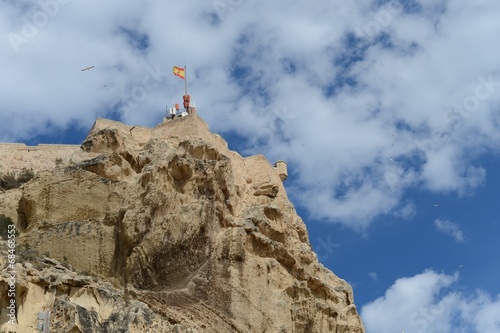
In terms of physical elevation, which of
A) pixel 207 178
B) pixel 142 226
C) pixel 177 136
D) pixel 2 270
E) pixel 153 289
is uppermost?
pixel 177 136

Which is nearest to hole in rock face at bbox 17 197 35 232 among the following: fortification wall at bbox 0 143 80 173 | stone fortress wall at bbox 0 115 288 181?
stone fortress wall at bbox 0 115 288 181

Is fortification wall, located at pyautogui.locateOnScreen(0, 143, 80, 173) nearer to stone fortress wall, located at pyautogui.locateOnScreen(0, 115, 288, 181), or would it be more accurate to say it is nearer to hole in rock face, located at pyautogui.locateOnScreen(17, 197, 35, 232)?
stone fortress wall, located at pyautogui.locateOnScreen(0, 115, 288, 181)

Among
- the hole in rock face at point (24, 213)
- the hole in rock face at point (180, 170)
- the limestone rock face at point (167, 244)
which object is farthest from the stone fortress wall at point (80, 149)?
the hole in rock face at point (180, 170)

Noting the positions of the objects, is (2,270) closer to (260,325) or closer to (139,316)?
(139,316)

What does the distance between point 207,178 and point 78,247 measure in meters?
5.55

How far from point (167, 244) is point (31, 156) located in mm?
13368

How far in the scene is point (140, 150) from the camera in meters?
45.4

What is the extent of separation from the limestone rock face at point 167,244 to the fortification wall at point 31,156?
4.26 m

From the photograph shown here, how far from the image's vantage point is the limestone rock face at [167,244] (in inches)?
1452

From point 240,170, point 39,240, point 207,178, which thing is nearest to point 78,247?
point 39,240

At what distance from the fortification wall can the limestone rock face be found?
168 inches

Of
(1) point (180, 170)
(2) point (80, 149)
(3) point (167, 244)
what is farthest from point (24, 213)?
(3) point (167, 244)

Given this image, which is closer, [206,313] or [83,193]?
[206,313]

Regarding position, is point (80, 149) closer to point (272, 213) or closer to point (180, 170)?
point (180, 170)
